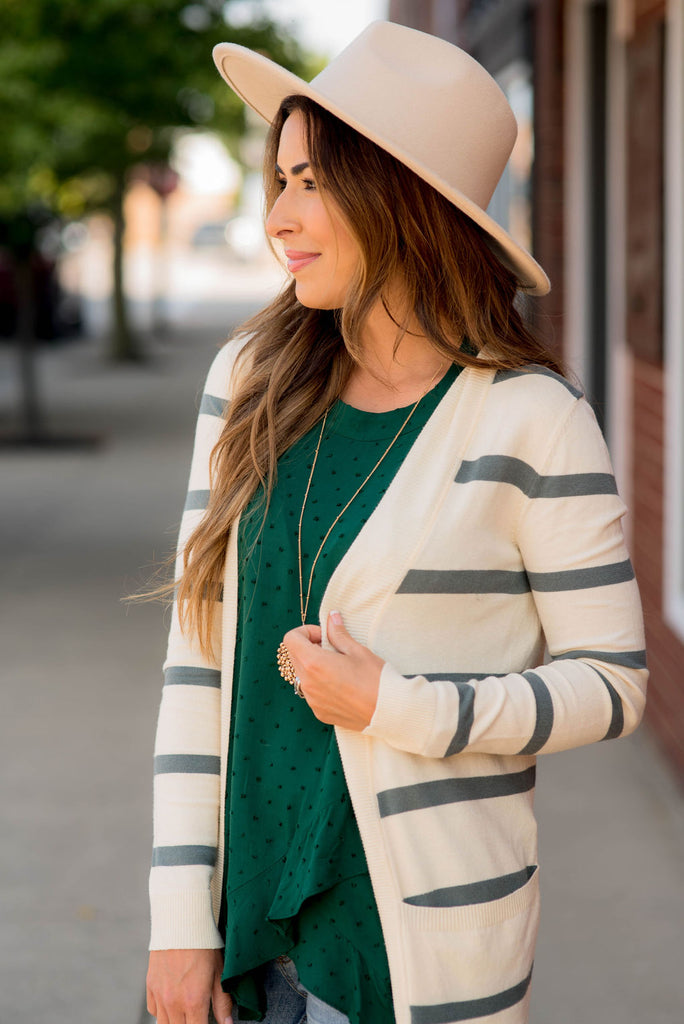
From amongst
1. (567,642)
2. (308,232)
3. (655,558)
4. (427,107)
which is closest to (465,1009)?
(567,642)

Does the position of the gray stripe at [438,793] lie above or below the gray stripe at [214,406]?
below

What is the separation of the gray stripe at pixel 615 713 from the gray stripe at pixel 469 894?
0.73 feet

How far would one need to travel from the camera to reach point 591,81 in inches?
238

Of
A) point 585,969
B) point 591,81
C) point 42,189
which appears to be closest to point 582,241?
point 591,81

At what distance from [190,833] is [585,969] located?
6.65 ft

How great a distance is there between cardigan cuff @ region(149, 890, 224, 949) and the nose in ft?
2.87

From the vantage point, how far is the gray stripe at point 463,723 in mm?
1562

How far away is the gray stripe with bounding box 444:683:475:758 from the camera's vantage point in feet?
5.13

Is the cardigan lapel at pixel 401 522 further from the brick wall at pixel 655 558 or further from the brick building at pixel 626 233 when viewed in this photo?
the brick wall at pixel 655 558

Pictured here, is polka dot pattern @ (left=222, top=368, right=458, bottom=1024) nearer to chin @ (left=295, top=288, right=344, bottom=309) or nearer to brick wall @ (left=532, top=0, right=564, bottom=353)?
chin @ (left=295, top=288, right=344, bottom=309)

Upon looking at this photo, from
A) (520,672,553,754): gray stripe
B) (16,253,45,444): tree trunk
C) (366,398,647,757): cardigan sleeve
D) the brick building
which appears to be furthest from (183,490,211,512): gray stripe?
(16,253,45,444): tree trunk

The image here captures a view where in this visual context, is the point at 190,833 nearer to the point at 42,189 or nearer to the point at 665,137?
the point at 665,137

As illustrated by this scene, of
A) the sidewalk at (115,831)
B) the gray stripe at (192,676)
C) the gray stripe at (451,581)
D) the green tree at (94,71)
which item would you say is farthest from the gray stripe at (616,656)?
the green tree at (94,71)

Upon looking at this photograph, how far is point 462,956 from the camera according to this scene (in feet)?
5.26
